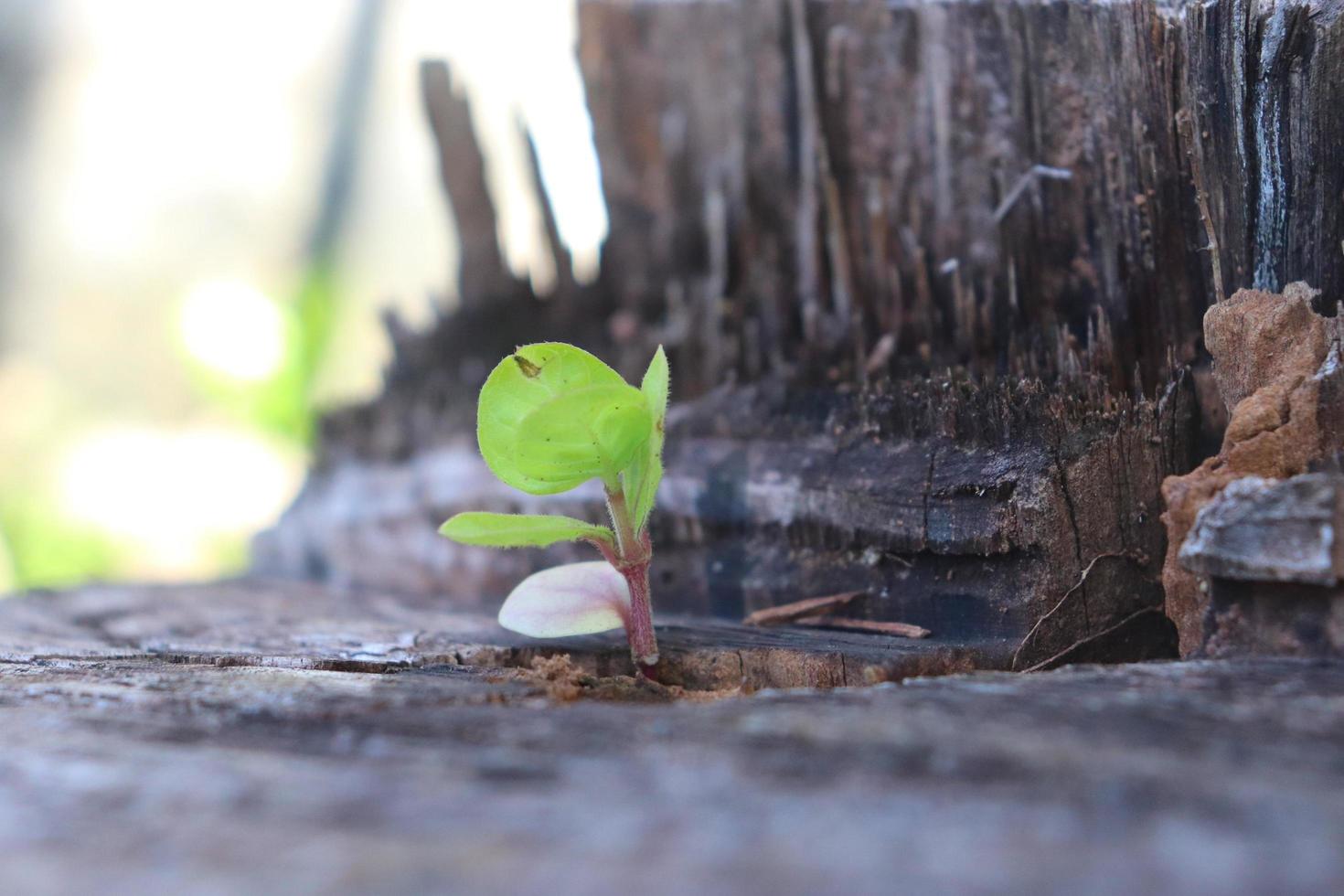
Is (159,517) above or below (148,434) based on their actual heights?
below

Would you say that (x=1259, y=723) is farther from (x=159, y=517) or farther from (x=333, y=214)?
(x=333, y=214)

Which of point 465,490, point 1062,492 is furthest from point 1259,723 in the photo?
point 465,490

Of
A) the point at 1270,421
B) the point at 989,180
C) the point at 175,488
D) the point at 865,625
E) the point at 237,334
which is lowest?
the point at 865,625

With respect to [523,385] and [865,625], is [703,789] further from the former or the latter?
[865,625]

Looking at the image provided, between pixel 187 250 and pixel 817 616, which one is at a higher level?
pixel 187 250

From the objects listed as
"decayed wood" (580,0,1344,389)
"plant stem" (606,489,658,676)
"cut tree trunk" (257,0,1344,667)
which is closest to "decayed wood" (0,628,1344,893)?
"plant stem" (606,489,658,676)

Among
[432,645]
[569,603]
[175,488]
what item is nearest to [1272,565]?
[569,603]

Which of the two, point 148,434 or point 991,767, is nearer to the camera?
point 991,767
